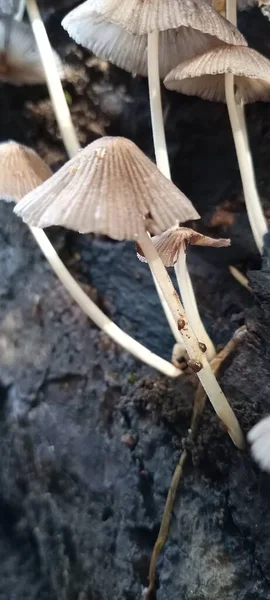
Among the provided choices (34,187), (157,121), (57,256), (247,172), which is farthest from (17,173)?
(247,172)

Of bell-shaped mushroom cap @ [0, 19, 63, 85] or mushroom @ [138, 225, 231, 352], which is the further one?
bell-shaped mushroom cap @ [0, 19, 63, 85]

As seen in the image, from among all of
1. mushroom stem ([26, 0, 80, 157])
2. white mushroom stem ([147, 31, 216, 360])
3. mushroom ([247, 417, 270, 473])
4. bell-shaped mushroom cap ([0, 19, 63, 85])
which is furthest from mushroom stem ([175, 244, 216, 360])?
bell-shaped mushroom cap ([0, 19, 63, 85])

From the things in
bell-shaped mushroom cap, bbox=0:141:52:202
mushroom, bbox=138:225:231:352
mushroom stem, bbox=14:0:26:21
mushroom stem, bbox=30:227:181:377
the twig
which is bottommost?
the twig

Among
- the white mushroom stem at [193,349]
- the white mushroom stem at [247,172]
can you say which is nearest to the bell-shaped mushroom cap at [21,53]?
the white mushroom stem at [247,172]

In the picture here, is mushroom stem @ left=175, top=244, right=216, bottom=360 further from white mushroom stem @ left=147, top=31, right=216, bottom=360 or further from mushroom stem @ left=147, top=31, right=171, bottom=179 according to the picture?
mushroom stem @ left=147, top=31, right=171, bottom=179

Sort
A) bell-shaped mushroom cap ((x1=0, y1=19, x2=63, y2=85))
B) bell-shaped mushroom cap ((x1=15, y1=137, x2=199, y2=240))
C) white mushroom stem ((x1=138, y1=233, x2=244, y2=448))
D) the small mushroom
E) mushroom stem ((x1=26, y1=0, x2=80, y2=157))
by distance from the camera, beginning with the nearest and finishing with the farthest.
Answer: bell-shaped mushroom cap ((x1=15, y1=137, x2=199, y2=240)) → white mushroom stem ((x1=138, y1=233, x2=244, y2=448)) → the small mushroom → mushroom stem ((x1=26, y1=0, x2=80, y2=157)) → bell-shaped mushroom cap ((x1=0, y1=19, x2=63, y2=85))

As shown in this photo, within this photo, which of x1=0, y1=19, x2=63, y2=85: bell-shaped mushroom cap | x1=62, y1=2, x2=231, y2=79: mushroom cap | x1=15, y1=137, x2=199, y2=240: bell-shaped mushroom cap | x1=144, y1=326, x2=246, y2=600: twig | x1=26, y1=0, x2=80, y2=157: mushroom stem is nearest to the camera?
x1=15, y1=137, x2=199, y2=240: bell-shaped mushroom cap

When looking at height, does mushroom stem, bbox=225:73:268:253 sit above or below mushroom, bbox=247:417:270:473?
above

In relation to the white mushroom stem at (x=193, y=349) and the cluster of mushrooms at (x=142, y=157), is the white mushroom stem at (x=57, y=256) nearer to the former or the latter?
the cluster of mushrooms at (x=142, y=157)

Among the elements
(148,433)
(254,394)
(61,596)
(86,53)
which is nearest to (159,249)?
(254,394)
